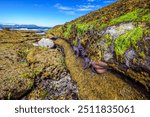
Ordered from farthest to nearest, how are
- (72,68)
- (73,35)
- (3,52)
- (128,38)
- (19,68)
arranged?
1. (73,35)
2. (3,52)
3. (72,68)
4. (19,68)
5. (128,38)

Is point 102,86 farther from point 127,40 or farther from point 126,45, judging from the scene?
point 127,40

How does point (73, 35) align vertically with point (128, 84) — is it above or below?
above

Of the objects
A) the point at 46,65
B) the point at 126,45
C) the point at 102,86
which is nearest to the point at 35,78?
the point at 46,65

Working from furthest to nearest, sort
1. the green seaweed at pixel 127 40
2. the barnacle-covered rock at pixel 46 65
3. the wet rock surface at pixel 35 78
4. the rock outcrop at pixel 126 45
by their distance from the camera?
the barnacle-covered rock at pixel 46 65 < the wet rock surface at pixel 35 78 < the green seaweed at pixel 127 40 < the rock outcrop at pixel 126 45

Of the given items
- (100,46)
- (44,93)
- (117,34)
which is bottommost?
(44,93)

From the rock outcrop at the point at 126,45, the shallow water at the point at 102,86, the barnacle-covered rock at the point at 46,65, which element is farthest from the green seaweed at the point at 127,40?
the barnacle-covered rock at the point at 46,65

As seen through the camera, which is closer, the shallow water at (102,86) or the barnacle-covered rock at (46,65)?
the shallow water at (102,86)

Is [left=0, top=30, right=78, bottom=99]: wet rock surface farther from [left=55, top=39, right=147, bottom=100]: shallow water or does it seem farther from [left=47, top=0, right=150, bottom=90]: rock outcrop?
[left=47, top=0, right=150, bottom=90]: rock outcrop

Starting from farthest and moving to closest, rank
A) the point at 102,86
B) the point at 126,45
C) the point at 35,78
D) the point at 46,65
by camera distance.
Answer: the point at 46,65
the point at 35,78
the point at 102,86
the point at 126,45

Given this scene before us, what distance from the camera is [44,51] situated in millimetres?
14695

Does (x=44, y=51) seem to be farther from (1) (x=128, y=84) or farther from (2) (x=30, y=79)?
(1) (x=128, y=84)

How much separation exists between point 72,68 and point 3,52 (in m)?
4.51

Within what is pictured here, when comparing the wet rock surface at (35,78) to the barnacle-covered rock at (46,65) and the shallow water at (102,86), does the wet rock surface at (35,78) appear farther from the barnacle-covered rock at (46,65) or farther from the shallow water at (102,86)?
the shallow water at (102,86)

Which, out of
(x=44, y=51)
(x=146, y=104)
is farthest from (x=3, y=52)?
(x=146, y=104)
